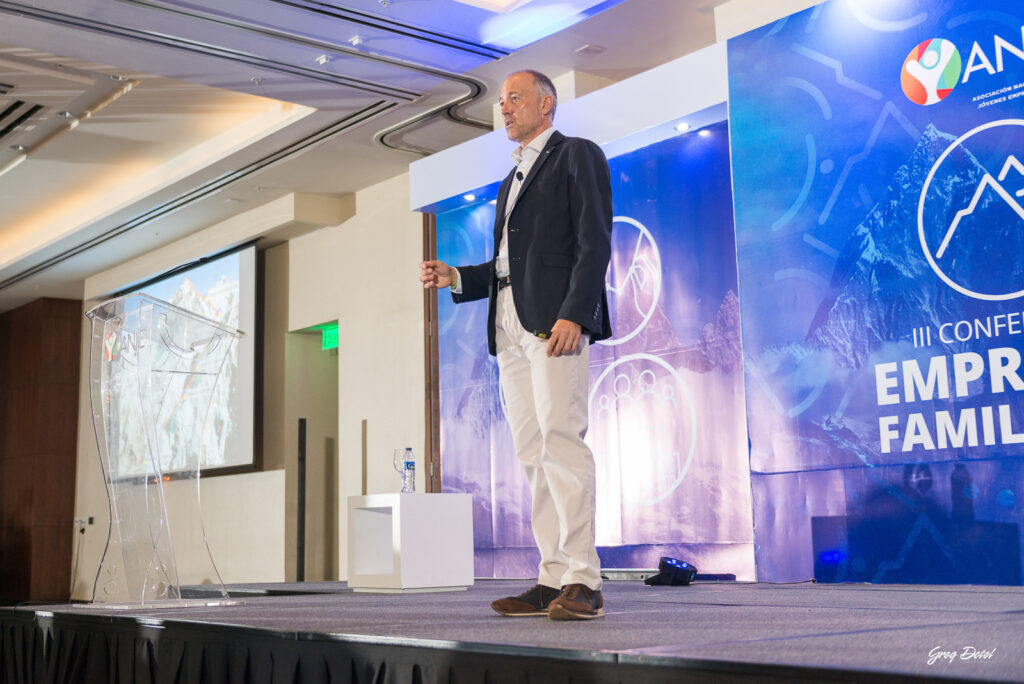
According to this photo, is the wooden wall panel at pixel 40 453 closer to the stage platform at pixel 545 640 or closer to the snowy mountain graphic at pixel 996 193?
the stage platform at pixel 545 640

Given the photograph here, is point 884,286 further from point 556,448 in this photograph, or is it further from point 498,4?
point 498,4

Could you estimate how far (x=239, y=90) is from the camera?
6.41 metres

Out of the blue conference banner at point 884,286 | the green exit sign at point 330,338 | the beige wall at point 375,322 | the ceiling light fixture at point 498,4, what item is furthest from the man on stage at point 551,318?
the green exit sign at point 330,338

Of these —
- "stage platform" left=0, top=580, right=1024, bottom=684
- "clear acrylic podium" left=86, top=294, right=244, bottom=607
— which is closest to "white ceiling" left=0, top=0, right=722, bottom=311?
"clear acrylic podium" left=86, top=294, right=244, bottom=607

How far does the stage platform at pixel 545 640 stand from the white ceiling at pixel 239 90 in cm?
327

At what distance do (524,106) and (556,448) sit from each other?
35.3 inches

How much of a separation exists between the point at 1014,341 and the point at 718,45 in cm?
212

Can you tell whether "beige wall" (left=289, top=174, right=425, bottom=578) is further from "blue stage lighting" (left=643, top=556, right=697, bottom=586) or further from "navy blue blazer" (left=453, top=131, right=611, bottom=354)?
"navy blue blazer" (left=453, top=131, right=611, bottom=354)

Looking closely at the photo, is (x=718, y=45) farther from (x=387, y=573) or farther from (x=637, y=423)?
(x=387, y=573)

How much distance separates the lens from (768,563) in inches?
178

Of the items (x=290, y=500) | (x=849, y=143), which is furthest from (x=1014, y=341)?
(x=290, y=500)

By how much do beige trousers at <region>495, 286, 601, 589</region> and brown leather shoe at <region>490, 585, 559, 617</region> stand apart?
2 centimetres

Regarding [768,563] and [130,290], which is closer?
[768,563]

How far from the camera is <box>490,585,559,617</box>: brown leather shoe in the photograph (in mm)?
2494
